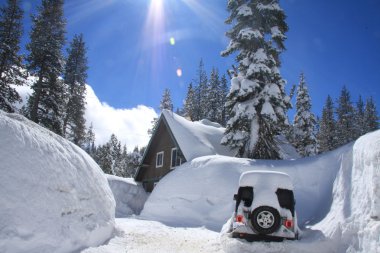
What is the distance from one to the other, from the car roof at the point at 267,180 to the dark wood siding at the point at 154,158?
17.8 m

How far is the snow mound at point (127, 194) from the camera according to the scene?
26373 mm

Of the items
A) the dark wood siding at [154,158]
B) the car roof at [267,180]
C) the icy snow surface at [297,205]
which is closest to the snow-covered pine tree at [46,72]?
the dark wood siding at [154,158]

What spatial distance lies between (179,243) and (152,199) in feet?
32.5

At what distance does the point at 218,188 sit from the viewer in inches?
676

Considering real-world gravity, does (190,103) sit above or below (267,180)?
above

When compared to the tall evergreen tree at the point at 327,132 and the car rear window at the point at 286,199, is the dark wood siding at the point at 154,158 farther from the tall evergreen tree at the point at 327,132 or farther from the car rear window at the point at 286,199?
the tall evergreen tree at the point at 327,132

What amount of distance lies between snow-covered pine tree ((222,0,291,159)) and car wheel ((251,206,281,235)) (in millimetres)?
13783

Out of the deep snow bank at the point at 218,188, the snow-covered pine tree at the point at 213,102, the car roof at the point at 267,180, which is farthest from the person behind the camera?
the snow-covered pine tree at the point at 213,102

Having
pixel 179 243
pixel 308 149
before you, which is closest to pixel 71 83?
pixel 308 149

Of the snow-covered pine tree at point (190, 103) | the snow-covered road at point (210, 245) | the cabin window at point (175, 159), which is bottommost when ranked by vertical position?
the snow-covered road at point (210, 245)

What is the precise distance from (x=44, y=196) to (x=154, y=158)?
890 inches

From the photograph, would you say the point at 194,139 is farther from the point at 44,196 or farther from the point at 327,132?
the point at 327,132

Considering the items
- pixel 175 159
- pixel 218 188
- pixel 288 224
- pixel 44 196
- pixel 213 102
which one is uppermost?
Answer: pixel 213 102

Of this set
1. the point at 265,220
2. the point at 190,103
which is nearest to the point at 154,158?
the point at 265,220
